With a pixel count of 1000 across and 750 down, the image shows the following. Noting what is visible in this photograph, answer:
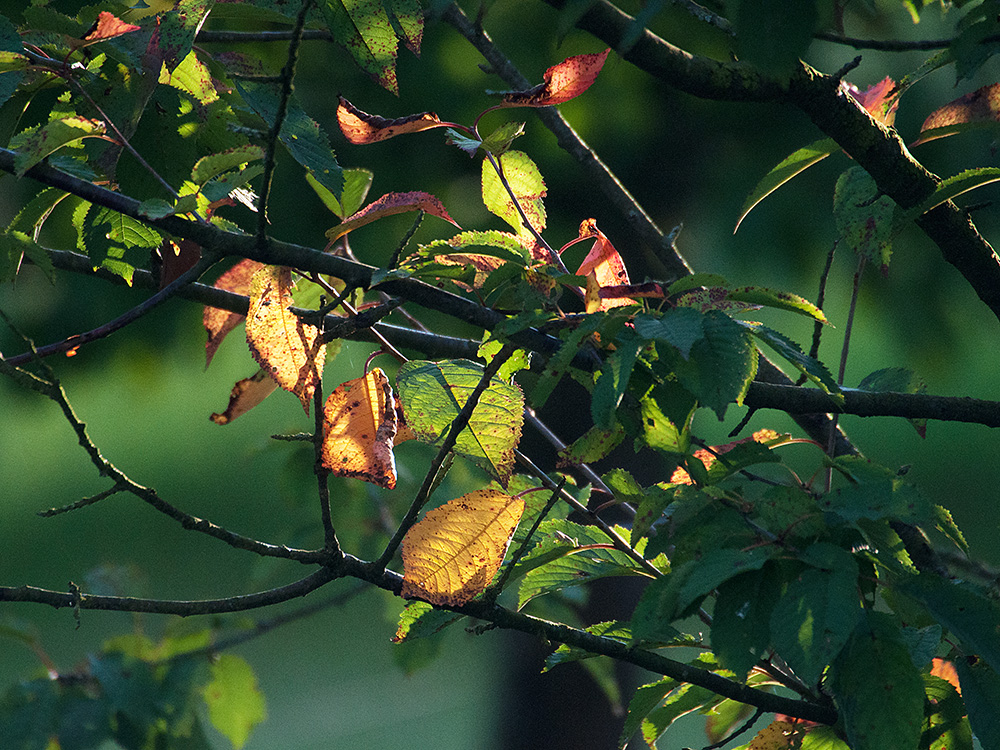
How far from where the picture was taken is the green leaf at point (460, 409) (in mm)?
681

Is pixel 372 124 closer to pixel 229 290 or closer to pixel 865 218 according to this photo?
pixel 229 290

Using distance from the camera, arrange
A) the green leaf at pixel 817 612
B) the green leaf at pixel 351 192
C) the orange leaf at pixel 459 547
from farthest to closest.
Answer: the green leaf at pixel 351 192, the orange leaf at pixel 459 547, the green leaf at pixel 817 612

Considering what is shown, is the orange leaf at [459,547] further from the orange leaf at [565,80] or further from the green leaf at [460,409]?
the orange leaf at [565,80]

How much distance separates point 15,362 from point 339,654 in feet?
19.5

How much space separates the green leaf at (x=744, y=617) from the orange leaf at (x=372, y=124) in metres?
0.44

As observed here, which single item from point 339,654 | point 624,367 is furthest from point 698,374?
point 339,654

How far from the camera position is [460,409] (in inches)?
27.2

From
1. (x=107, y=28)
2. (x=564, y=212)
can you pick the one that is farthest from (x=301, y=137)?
(x=564, y=212)

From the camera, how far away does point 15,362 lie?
28.9 inches

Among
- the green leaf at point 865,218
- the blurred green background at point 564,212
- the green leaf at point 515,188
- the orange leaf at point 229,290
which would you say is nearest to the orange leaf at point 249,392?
the orange leaf at point 229,290

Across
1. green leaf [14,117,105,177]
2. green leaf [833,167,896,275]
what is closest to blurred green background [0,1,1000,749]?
green leaf [833,167,896,275]

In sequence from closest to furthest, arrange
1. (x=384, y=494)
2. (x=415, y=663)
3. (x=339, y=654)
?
1. (x=415, y=663)
2. (x=384, y=494)
3. (x=339, y=654)

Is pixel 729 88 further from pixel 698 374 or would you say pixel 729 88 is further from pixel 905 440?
pixel 905 440

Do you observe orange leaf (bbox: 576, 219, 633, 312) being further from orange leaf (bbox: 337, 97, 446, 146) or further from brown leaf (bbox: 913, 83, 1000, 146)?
brown leaf (bbox: 913, 83, 1000, 146)
